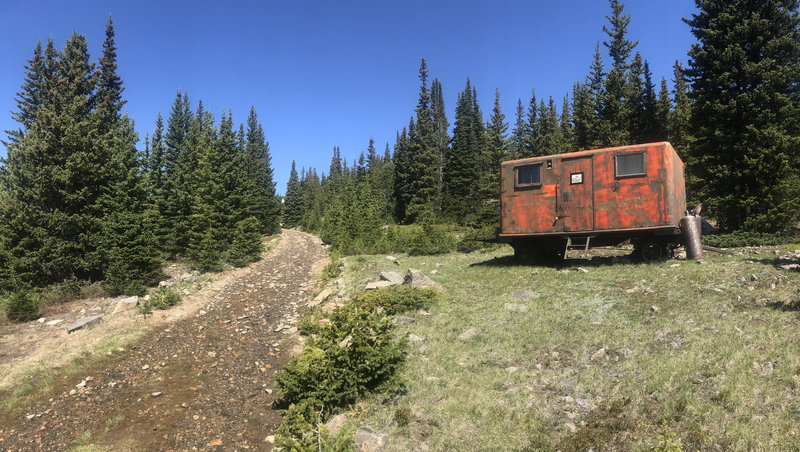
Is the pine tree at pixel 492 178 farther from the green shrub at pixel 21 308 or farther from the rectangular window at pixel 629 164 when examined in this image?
the green shrub at pixel 21 308

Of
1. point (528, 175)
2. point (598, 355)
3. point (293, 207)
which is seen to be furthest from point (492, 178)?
point (293, 207)

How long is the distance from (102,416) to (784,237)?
22444 mm

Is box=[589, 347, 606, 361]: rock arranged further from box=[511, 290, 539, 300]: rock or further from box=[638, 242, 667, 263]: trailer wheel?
box=[638, 242, 667, 263]: trailer wheel

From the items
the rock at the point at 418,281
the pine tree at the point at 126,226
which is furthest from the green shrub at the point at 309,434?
the pine tree at the point at 126,226

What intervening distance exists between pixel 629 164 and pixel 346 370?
10.6 m

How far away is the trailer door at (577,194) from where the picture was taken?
12523mm

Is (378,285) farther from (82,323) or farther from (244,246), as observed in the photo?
(244,246)

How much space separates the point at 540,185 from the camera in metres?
13.2

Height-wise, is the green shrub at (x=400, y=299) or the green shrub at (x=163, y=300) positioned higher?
the green shrub at (x=400, y=299)

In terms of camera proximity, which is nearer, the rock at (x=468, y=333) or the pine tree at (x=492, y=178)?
the rock at (x=468, y=333)

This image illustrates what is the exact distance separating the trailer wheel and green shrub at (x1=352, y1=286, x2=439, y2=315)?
7194 millimetres

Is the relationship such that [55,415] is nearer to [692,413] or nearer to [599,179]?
[692,413]

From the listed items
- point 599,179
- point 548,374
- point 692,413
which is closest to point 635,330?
point 548,374

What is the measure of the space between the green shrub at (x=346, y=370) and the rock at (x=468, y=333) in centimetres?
168
